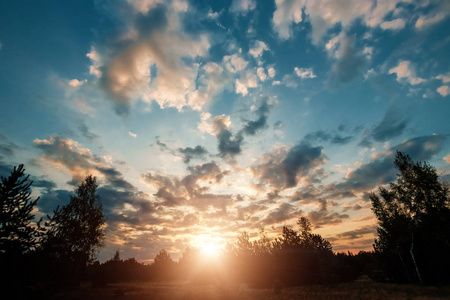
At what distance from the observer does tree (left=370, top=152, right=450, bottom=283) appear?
2961 cm

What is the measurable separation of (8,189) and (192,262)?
10920 cm

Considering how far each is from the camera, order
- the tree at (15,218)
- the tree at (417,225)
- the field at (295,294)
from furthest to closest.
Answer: the tree at (417,225)
the field at (295,294)
the tree at (15,218)

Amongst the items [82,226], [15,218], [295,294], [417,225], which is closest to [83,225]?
[82,226]

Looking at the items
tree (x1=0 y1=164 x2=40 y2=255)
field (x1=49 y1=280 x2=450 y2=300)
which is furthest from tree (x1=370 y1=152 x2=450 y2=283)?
tree (x1=0 y1=164 x2=40 y2=255)

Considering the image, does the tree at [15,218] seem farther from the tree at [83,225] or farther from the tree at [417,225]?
the tree at [417,225]

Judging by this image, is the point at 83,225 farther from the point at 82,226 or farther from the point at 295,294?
the point at 295,294

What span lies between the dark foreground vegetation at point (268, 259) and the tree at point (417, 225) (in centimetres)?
11

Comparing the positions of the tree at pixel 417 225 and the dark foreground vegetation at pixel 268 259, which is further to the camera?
the tree at pixel 417 225

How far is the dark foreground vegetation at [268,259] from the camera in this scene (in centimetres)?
1220

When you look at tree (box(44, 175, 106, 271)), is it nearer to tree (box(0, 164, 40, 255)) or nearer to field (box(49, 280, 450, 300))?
field (box(49, 280, 450, 300))

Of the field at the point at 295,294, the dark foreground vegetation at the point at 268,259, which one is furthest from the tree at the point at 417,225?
the field at the point at 295,294

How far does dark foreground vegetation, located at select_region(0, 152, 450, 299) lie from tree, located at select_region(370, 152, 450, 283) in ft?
0.36

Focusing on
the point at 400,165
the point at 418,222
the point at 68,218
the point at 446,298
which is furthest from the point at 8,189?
the point at 418,222

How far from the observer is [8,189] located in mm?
12609
